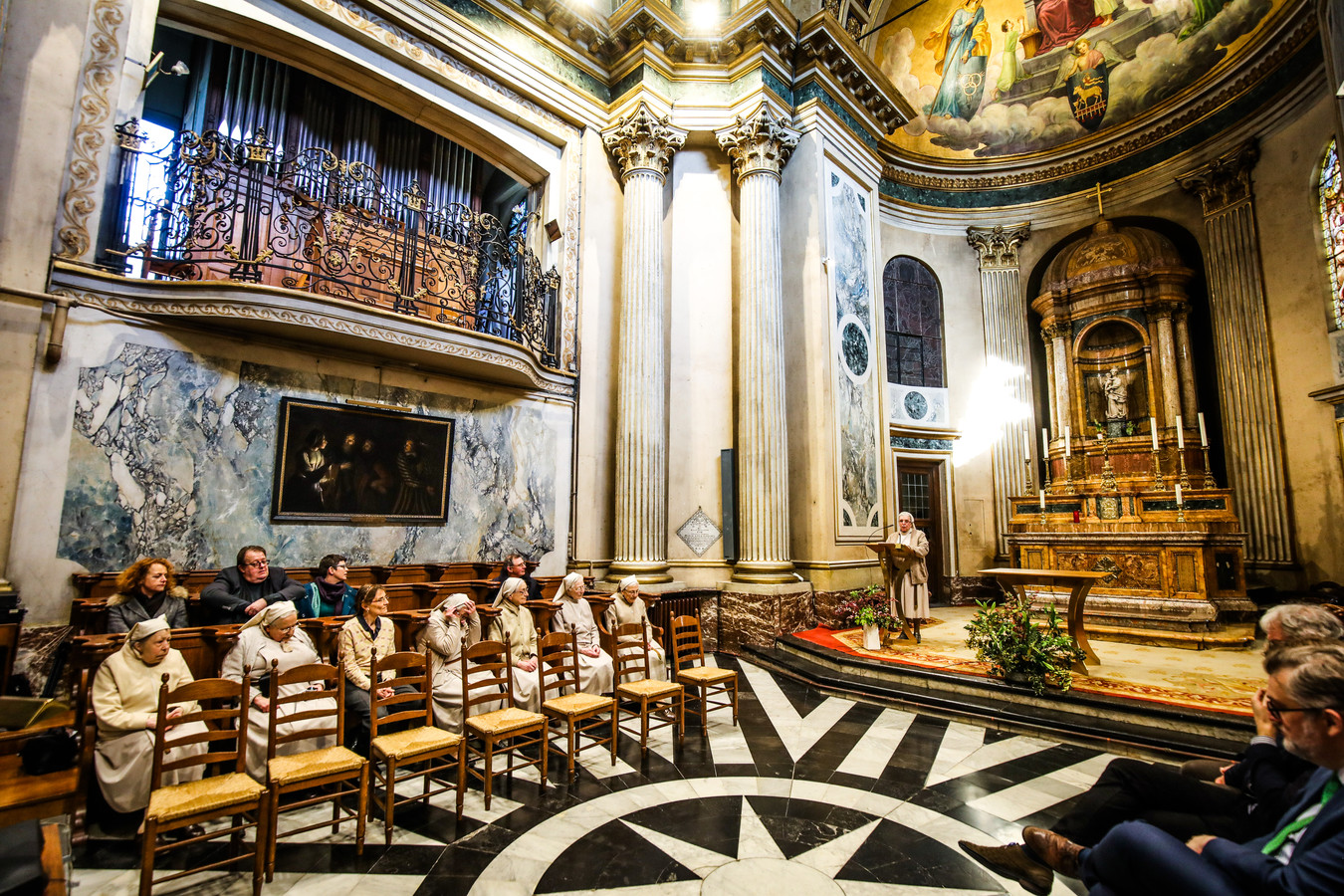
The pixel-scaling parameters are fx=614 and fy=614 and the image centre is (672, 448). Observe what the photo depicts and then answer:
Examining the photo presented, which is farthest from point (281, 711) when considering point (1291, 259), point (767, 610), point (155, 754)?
point (1291, 259)

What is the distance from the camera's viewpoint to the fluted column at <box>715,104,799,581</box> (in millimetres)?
8266

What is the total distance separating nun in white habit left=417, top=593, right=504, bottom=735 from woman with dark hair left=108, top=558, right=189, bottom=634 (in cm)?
168

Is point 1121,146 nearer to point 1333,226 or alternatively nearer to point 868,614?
point 1333,226

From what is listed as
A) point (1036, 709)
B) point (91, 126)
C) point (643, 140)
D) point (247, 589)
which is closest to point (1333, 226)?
point (1036, 709)

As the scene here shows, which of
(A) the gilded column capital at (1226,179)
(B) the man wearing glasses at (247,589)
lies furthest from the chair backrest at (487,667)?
(A) the gilded column capital at (1226,179)

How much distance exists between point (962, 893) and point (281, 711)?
390cm

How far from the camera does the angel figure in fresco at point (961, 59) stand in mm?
11977

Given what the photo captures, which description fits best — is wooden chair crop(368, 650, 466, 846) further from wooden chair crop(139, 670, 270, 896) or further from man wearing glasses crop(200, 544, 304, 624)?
man wearing glasses crop(200, 544, 304, 624)

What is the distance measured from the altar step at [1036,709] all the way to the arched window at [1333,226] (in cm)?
779

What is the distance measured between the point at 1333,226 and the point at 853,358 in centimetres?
683

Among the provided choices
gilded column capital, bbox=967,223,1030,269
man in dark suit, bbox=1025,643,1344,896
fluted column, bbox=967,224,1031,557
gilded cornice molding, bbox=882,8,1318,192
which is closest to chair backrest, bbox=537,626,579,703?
man in dark suit, bbox=1025,643,1344,896

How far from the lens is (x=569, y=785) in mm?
3924

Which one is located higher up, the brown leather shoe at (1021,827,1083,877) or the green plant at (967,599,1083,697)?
the green plant at (967,599,1083,697)

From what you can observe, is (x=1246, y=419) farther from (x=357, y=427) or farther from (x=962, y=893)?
(x=357, y=427)
